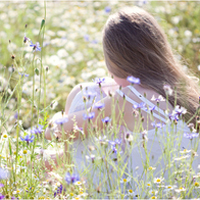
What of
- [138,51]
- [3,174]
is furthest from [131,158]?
[138,51]

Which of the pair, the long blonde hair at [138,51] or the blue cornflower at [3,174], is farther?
the long blonde hair at [138,51]

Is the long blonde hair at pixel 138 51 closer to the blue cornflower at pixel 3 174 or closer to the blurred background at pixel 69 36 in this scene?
the blue cornflower at pixel 3 174

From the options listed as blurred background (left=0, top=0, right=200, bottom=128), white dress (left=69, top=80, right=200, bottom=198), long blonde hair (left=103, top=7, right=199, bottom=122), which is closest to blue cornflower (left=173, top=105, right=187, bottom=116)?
white dress (left=69, top=80, right=200, bottom=198)

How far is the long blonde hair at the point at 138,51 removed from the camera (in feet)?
5.35

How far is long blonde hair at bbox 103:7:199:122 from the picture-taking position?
1631 millimetres

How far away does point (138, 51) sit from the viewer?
164 cm

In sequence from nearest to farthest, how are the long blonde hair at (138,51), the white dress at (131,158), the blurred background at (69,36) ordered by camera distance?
the white dress at (131,158) < the long blonde hair at (138,51) < the blurred background at (69,36)

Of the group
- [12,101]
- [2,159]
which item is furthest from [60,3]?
[2,159]

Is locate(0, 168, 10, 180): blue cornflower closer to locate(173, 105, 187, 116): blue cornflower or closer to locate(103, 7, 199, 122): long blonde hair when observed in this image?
locate(173, 105, 187, 116): blue cornflower

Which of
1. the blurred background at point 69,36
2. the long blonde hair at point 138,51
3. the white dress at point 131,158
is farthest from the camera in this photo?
the blurred background at point 69,36

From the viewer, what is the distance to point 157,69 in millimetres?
1662

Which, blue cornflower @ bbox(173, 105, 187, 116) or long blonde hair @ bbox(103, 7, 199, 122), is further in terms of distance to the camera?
long blonde hair @ bbox(103, 7, 199, 122)

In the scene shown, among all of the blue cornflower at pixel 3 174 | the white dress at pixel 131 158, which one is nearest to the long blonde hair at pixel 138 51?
the white dress at pixel 131 158

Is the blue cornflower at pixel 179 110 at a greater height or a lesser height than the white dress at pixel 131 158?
greater
